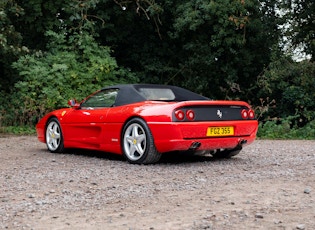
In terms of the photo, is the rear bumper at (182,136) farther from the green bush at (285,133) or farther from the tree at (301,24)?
the tree at (301,24)

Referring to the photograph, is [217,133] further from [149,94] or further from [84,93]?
[84,93]

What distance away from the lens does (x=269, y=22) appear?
1731 cm

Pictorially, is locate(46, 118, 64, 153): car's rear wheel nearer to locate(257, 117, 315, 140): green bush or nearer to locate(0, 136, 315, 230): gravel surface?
locate(0, 136, 315, 230): gravel surface

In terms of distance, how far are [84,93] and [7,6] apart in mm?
3562

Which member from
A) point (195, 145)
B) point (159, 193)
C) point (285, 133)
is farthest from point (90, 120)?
point (285, 133)

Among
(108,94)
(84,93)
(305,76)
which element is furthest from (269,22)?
(108,94)

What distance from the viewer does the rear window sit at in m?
7.35

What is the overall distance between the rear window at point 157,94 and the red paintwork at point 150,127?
319 mm

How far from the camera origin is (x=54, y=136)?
28.0 ft

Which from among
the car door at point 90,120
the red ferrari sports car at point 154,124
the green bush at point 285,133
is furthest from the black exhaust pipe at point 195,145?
the green bush at point 285,133

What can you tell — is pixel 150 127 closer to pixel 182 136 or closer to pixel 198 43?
pixel 182 136

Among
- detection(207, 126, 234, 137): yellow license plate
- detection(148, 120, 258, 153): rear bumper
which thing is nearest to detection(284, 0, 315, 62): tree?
detection(207, 126, 234, 137): yellow license plate

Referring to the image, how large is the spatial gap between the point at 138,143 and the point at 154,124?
43 centimetres

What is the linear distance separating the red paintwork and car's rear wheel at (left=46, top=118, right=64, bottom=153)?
0.12 meters
